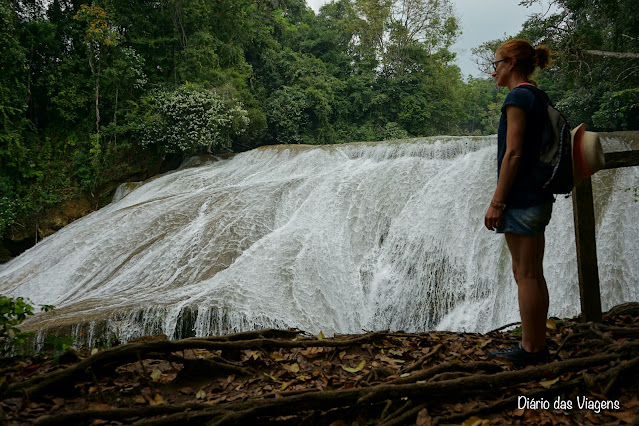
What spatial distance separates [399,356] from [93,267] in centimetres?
671

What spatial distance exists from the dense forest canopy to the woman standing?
8.94m

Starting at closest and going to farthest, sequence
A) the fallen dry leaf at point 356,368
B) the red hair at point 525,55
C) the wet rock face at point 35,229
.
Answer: the red hair at point 525,55, the fallen dry leaf at point 356,368, the wet rock face at point 35,229

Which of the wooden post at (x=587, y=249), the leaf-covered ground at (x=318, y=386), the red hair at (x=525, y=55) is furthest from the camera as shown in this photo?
the wooden post at (x=587, y=249)

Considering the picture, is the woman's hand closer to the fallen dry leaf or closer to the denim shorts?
the denim shorts

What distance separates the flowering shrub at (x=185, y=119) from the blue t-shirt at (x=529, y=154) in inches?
545

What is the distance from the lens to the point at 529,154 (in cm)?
253

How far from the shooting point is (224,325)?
571 centimetres

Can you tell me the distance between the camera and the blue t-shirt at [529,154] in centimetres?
249

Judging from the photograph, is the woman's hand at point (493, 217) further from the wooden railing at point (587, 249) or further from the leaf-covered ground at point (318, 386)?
the wooden railing at point (587, 249)

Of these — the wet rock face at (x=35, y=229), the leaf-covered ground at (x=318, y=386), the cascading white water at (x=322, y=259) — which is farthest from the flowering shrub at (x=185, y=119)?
the leaf-covered ground at (x=318, y=386)

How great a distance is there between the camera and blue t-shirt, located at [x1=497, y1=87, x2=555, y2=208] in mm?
2490

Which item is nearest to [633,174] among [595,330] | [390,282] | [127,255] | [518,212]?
[390,282]

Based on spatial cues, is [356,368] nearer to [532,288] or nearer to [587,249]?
[532,288]

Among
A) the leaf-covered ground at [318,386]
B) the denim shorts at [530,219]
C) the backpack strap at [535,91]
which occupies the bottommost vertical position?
the leaf-covered ground at [318,386]
